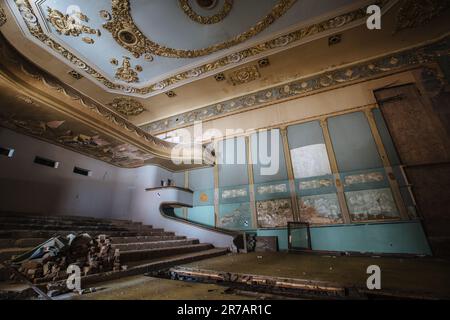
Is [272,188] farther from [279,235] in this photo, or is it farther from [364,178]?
[364,178]

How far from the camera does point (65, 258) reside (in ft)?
8.17

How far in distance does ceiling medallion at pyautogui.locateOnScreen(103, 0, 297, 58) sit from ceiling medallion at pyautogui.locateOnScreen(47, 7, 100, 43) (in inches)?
24.4

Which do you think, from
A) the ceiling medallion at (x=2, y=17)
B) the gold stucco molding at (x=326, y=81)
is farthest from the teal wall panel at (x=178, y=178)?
the ceiling medallion at (x=2, y=17)

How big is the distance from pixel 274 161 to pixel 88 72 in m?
8.26

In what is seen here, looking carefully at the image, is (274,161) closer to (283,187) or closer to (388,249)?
(283,187)

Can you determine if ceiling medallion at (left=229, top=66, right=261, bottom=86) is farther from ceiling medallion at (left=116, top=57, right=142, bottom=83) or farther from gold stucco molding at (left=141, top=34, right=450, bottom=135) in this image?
ceiling medallion at (left=116, top=57, right=142, bottom=83)

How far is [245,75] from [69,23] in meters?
6.22

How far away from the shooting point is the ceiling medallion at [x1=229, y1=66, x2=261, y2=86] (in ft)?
24.8

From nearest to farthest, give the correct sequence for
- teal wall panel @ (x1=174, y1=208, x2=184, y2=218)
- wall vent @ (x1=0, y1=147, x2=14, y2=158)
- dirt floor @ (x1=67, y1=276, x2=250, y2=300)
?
dirt floor @ (x1=67, y1=276, x2=250, y2=300)
wall vent @ (x1=0, y1=147, x2=14, y2=158)
teal wall panel @ (x1=174, y1=208, x2=184, y2=218)

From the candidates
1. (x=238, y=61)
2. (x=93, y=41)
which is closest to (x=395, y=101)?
(x=238, y=61)

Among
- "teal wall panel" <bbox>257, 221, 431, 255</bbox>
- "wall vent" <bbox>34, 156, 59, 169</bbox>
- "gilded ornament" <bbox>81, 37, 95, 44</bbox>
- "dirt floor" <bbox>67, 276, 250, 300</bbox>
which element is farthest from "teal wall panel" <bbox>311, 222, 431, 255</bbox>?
"gilded ornament" <bbox>81, 37, 95, 44</bbox>

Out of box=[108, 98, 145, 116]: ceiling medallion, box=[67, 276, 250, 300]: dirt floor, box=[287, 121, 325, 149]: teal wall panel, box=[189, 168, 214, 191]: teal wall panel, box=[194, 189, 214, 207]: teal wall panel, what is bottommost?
box=[67, 276, 250, 300]: dirt floor
